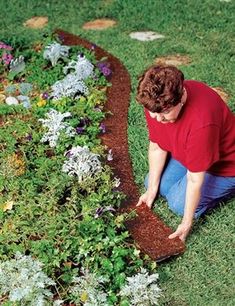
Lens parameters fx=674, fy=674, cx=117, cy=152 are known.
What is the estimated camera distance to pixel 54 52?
22.0ft

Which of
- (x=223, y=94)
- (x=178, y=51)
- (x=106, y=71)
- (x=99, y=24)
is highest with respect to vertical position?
(x=106, y=71)

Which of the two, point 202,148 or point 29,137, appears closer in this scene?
point 202,148

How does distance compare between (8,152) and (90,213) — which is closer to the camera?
(90,213)

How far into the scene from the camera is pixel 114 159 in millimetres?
5527

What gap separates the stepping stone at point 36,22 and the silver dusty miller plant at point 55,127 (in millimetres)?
2970

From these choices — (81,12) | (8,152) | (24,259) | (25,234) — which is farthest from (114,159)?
(81,12)

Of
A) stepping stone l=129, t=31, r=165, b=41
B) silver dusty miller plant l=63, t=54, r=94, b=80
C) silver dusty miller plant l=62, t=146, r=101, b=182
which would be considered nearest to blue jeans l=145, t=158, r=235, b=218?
silver dusty miller plant l=62, t=146, r=101, b=182

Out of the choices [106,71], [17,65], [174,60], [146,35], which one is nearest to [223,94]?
[174,60]

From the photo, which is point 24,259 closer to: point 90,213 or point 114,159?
point 90,213

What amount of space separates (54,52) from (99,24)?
72.3 inches

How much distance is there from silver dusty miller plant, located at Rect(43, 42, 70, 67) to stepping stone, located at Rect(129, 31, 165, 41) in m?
1.32

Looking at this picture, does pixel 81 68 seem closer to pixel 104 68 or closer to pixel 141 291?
pixel 104 68

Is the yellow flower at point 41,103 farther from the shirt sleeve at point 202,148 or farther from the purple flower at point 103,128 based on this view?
the shirt sleeve at point 202,148

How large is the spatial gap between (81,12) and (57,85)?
278 cm
